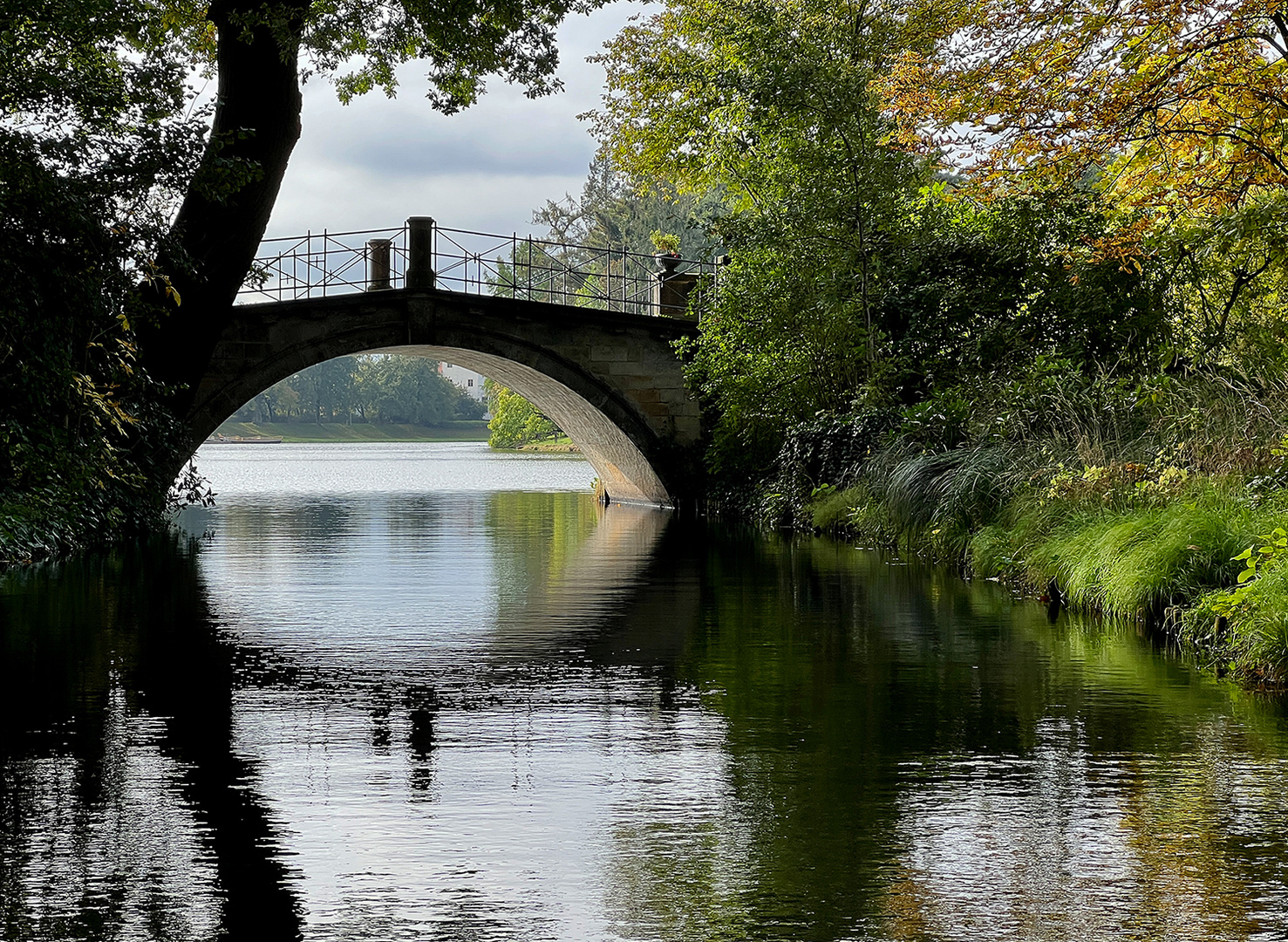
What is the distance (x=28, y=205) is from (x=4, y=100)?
37.3 inches

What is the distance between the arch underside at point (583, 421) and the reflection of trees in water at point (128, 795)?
15129mm

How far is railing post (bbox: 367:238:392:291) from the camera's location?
2266 cm

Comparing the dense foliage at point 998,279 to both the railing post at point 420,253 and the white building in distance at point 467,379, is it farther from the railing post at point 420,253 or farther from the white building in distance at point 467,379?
the white building in distance at point 467,379

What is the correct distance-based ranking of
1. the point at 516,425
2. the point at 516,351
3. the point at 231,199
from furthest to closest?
the point at 516,425
the point at 516,351
the point at 231,199

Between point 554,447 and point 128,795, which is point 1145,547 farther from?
point 554,447

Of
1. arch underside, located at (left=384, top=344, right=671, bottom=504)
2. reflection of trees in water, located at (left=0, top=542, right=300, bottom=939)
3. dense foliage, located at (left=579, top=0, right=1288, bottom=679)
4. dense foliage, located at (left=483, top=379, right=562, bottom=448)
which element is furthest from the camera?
dense foliage, located at (left=483, top=379, right=562, bottom=448)

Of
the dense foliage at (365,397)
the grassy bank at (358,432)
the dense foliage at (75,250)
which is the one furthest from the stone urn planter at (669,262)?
the dense foliage at (365,397)

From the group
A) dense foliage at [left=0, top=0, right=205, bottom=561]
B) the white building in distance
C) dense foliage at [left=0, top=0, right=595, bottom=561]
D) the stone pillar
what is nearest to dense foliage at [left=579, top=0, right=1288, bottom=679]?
the stone pillar

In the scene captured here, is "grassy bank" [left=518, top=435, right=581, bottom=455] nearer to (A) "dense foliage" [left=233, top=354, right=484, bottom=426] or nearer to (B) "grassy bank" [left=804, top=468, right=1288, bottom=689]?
(A) "dense foliage" [left=233, top=354, right=484, bottom=426]

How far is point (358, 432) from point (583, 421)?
90.7 metres

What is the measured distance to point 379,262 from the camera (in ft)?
74.5

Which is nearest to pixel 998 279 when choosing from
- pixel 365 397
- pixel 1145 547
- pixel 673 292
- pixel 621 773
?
pixel 673 292

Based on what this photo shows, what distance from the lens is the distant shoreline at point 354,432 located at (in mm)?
108562

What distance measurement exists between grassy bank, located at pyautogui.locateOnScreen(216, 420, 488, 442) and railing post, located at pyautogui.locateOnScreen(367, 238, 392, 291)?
3388 inches
